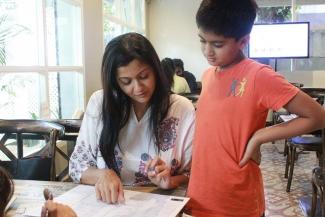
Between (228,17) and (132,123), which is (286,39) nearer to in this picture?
(132,123)

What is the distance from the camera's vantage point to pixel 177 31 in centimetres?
723

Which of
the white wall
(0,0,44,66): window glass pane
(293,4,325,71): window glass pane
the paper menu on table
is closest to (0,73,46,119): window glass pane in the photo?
(0,0,44,66): window glass pane

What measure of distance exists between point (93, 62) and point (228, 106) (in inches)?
129

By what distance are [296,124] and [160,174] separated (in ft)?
1.29

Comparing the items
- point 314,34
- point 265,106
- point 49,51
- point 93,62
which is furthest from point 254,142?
point 314,34

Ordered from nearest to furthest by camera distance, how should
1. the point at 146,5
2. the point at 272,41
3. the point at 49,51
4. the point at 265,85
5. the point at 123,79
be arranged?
the point at 265,85, the point at 123,79, the point at 49,51, the point at 272,41, the point at 146,5

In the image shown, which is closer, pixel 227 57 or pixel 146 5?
pixel 227 57

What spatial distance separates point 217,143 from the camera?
3.17ft

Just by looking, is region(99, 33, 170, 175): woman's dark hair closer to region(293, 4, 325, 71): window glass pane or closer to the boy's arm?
the boy's arm

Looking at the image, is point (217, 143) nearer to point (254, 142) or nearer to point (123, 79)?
point (254, 142)

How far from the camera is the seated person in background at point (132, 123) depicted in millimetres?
1229

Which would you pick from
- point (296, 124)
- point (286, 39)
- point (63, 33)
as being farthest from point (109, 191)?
point (286, 39)

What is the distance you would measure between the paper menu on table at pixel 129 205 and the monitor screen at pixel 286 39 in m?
5.41

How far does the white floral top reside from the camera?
127cm
